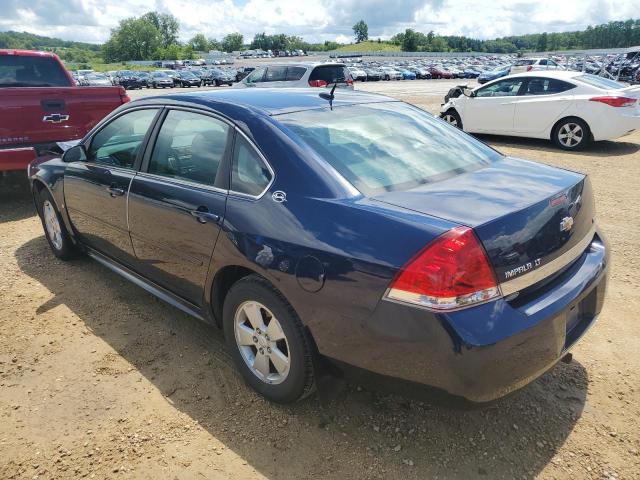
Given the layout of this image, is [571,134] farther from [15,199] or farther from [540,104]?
[15,199]

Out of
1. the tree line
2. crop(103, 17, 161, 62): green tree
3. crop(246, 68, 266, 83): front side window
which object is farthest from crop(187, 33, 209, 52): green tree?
crop(246, 68, 266, 83): front side window

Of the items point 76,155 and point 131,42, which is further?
point 131,42

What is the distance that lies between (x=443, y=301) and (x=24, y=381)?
2593 mm

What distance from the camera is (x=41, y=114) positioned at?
6148 millimetres

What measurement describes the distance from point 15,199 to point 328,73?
8792 millimetres

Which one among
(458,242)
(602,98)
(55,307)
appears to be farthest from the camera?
(602,98)

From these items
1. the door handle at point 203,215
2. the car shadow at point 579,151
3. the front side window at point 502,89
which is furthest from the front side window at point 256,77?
the door handle at point 203,215

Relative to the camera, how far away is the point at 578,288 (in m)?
2.41

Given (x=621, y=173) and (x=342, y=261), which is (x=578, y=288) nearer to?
(x=342, y=261)

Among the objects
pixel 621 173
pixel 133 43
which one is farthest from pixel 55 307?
pixel 133 43

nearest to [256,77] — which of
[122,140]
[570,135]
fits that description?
[570,135]

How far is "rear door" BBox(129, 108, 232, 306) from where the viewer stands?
112 inches

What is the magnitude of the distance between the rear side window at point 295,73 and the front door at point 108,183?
33.1 feet

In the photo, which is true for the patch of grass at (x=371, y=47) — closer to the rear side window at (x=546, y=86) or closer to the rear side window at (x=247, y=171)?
the rear side window at (x=546, y=86)
